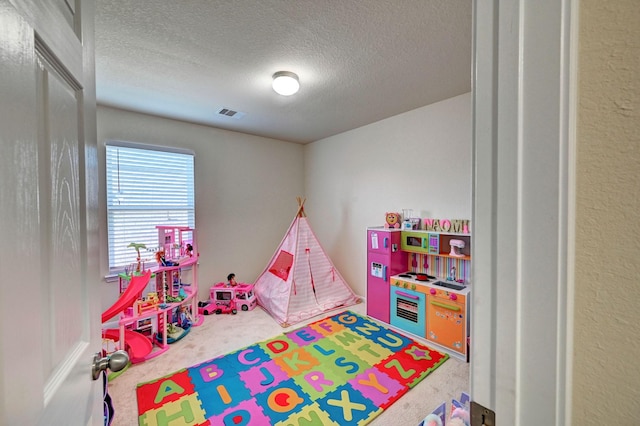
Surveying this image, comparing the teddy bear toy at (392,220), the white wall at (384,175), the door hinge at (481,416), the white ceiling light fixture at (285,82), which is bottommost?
the door hinge at (481,416)

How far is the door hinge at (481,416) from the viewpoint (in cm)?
47

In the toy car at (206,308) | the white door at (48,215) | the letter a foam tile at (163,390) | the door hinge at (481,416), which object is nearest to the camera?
the white door at (48,215)

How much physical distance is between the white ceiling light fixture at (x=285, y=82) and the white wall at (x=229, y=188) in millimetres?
1854

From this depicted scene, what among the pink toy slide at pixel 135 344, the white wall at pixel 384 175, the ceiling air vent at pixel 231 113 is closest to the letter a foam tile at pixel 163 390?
the pink toy slide at pixel 135 344

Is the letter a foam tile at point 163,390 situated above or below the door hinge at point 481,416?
below

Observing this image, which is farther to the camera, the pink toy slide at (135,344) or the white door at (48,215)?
the pink toy slide at (135,344)

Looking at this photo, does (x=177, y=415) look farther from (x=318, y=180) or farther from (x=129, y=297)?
(x=318, y=180)

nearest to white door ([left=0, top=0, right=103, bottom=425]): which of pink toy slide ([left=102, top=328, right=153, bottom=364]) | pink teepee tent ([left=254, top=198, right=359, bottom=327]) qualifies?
pink toy slide ([left=102, top=328, right=153, bottom=364])

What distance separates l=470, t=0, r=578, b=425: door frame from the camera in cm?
39

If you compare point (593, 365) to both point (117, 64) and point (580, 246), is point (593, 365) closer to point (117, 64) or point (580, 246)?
point (580, 246)

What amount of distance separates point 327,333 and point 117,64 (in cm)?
308

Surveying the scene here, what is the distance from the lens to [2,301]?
0.34 metres

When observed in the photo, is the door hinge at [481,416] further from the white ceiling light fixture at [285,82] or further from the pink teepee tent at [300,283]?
the pink teepee tent at [300,283]

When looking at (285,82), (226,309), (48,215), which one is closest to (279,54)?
(285,82)
